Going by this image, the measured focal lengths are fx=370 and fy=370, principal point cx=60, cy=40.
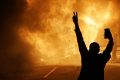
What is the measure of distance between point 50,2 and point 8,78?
19525 millimetres

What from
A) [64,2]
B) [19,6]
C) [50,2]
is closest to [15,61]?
[19,6]

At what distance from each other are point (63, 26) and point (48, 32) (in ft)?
13.4

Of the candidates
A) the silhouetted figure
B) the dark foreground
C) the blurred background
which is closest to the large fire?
the blurred background

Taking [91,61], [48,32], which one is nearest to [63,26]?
[48,32]

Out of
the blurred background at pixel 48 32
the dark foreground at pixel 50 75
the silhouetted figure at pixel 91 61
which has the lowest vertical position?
the silhouetted figure at pixel 91 61

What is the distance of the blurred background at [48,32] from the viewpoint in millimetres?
27125

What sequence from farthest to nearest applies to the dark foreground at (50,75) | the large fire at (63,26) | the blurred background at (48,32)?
the large fire at (63,26)
the blurred background at (48,32)
the dark foreground at (50,75)

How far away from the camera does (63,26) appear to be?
41.0 meters

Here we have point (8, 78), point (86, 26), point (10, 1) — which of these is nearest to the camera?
point (8, 78)

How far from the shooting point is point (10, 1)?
2986cm

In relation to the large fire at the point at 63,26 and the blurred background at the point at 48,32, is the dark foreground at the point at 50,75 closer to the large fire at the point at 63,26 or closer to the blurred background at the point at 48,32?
the blurred background at the point at 48,32

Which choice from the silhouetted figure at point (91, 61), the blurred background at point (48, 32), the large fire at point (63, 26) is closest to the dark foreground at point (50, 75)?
the blurred background at point (48, 32)

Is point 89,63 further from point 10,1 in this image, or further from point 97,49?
point 10,1

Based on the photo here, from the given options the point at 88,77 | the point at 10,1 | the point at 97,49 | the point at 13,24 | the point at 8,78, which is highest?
the point at 10,1
